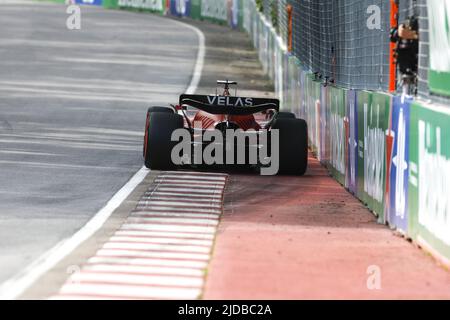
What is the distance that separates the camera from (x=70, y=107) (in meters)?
26.3

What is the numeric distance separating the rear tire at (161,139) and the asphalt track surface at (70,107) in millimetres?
394

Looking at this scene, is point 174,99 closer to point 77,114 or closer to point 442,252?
point 77,114

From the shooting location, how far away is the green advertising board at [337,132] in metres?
17.1

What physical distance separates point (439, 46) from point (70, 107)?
15.3m

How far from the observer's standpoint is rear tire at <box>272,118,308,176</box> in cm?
1731

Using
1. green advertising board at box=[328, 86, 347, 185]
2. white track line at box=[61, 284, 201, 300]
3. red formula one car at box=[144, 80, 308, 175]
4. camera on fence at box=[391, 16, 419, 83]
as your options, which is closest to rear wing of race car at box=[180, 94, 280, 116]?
red formula one car at box=[144, 80, 308, 175]

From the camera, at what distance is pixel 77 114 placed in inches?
987

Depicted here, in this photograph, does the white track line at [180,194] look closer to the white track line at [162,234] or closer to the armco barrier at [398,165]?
the armco barrier at [398,165]

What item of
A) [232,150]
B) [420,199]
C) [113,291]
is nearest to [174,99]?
[232,150]

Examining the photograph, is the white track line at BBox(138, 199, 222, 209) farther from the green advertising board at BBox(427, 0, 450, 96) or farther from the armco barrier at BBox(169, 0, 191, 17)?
the armco barrier at BBox(169, 0, 191, 17)

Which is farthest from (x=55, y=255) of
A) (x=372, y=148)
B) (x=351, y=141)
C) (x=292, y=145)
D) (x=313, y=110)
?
(x=313, y=110)

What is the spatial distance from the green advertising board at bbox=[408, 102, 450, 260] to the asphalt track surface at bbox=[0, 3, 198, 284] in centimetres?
289

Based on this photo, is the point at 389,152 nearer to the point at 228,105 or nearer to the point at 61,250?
the point at 61,250
